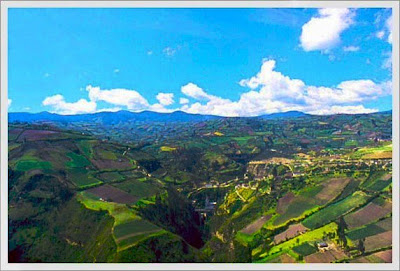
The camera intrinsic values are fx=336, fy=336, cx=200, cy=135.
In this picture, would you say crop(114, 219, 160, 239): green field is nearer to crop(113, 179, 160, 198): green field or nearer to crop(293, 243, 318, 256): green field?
crop(113, 179, 160, 198): green field

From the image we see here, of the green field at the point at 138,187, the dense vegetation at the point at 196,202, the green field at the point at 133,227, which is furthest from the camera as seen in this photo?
the green field at the point at 138,187

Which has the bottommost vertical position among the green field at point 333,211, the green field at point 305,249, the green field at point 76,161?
the green field at point 305,249

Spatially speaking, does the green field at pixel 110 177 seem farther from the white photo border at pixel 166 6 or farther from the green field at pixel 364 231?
the green field at pixel 364 231

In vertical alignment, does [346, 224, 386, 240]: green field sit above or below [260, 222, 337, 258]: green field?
above

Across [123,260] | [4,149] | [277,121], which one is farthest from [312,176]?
[277,121]

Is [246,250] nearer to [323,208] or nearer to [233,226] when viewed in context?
[233,226]

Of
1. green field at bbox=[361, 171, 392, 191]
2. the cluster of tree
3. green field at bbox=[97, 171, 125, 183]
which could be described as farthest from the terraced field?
green field at bbox=[361, 171, 392, 191]

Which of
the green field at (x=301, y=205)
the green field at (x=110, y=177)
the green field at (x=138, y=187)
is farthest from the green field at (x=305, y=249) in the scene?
the green field at (x=110, y=177)

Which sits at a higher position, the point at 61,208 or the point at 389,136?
the point at 389,136
